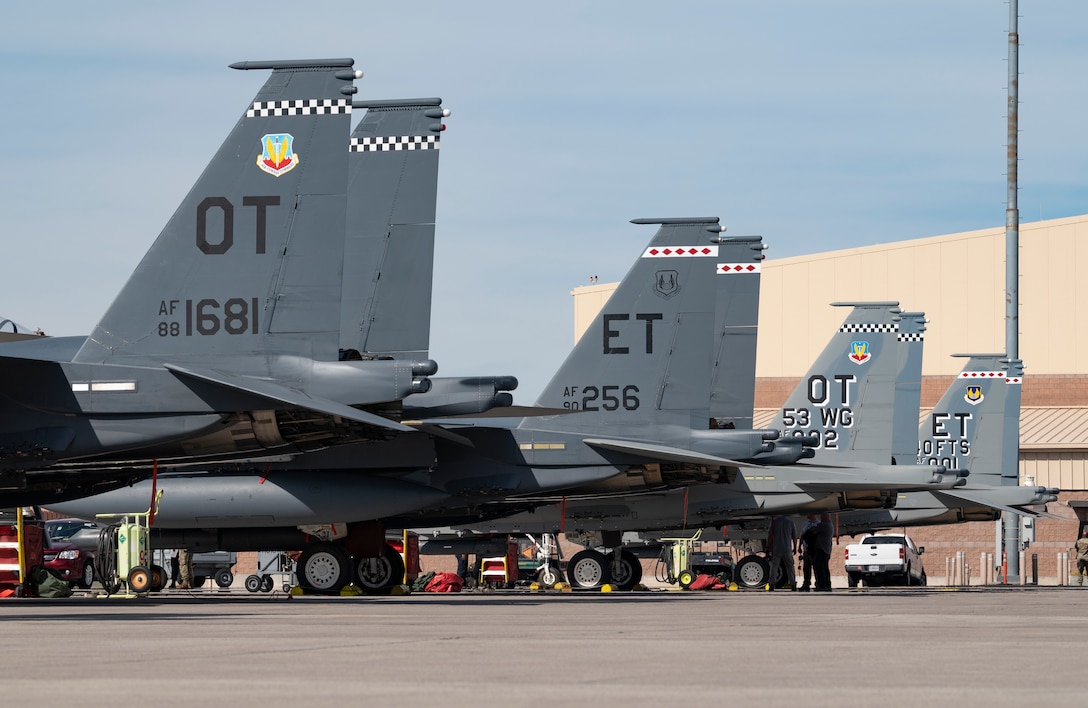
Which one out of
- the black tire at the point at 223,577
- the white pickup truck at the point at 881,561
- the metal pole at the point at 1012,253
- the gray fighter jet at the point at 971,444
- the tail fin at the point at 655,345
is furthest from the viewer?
the metal pole at the point at 1012,253

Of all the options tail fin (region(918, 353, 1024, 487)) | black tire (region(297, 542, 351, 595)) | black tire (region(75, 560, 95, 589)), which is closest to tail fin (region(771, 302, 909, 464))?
tail fin (region(918, 353, 1024, 487))

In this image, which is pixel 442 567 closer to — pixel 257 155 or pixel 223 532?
pixel 223 532

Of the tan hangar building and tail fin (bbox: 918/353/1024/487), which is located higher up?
the tan hangar building

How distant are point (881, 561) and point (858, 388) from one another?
10478 mm

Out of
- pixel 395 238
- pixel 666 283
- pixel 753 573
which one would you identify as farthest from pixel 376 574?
pixel 753 573

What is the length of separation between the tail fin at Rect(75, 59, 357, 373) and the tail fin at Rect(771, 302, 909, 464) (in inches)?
677

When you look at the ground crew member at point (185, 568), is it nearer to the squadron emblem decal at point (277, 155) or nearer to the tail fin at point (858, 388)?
the tail fin at point (858, 388)

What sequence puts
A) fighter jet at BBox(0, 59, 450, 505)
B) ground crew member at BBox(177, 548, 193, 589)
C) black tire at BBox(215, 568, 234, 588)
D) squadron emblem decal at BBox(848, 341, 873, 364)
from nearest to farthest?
1. fighter jet at BBox(0, 59, 450, 505)
2. squadron emblem decal at BBox(848, 341, 873, 364)
3. ground crew member at BBox(177, 548, 193, 589)
4. black tire at BBox(215, 568, 234, 588)

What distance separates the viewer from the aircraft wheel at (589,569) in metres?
28.9

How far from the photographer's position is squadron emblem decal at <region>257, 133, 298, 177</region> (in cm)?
1658

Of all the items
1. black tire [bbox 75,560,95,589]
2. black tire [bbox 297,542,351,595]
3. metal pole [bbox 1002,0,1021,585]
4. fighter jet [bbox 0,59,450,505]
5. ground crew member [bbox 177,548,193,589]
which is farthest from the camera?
metal pole [bbox 1002,0,1021,585]

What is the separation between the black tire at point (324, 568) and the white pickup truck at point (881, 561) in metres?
20.9

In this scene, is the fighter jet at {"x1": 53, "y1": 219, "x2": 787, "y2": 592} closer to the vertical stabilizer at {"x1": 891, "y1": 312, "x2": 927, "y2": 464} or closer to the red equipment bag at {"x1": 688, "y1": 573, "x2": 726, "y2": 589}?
the red equipment bag at {"x1": 688, "y1": 573, "x2": 726, "y2": 589}

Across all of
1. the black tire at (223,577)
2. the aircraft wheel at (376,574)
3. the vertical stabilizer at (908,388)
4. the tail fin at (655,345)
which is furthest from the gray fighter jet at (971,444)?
the aircraft wheel at (376,574)
